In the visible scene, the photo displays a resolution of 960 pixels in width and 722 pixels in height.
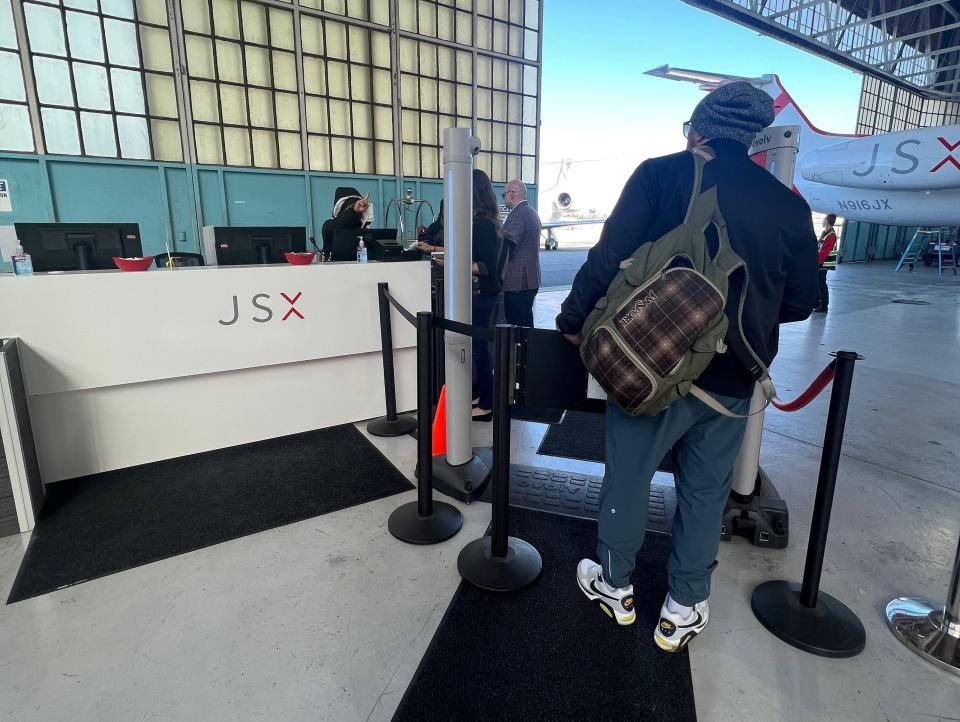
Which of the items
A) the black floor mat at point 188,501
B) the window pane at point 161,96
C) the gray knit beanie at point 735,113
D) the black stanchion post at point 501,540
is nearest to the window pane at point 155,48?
the window pane at point 161,96

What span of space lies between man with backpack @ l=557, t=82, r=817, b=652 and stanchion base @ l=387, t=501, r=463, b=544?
0.83 m

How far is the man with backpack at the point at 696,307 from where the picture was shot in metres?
1.23

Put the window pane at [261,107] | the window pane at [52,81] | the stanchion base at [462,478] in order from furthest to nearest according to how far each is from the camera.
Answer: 1. the window pane at [261,107]
2. the window pane at [52,81]
3. the stanchion base at [462,478]

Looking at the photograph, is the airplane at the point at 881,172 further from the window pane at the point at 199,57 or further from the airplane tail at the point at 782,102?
the window pane at the point at 199,57

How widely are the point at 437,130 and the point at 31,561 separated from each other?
31.6ft

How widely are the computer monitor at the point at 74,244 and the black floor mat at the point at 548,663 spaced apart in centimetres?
261

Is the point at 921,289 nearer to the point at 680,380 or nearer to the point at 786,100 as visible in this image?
the point at 786,100

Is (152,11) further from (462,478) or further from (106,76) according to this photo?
(462,478)

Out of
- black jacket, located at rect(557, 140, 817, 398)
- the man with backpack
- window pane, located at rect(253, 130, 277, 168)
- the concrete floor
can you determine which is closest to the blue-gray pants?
the man with backpack

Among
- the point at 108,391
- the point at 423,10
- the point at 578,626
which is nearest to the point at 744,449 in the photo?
the point at 578,626

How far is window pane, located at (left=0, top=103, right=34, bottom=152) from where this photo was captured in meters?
6.32

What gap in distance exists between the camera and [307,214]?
8516 mm

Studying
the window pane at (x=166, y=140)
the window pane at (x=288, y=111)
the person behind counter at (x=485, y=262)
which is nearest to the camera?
the person behind counter at (x=485, y=262)

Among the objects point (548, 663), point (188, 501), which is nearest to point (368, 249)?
point (188, 501)
